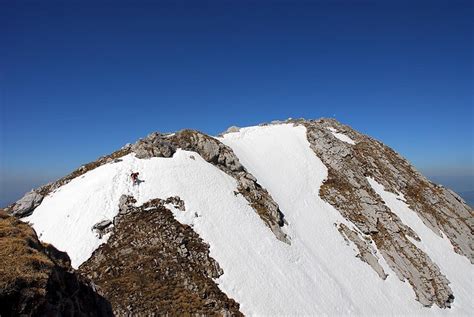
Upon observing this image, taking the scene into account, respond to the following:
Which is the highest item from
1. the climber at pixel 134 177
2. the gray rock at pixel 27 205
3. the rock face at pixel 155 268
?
the gray rock at pixel 27 205

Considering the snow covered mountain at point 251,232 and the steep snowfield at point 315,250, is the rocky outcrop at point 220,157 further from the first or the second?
the steep snowfield at point 315,250

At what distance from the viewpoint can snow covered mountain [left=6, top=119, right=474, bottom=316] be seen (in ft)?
92.3

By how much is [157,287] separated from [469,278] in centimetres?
4283

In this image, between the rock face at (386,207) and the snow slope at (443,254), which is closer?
the rock face at (386,207)

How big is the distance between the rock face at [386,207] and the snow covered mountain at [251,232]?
0.25m

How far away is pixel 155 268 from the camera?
2805 centimetres

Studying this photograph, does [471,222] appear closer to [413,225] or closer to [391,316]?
[413,225]

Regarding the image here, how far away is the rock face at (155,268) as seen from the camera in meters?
25.2

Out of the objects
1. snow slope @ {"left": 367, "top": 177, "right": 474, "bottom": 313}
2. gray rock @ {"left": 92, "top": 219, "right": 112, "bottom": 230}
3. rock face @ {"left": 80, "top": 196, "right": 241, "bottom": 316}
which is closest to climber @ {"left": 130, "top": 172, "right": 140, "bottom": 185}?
rock face @ {"left": 80, "top": 196, "right": 241, "bottom": 316}

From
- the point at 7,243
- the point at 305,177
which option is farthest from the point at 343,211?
the point at 7,243

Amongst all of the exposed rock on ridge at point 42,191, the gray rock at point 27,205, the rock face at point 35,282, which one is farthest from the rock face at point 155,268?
the gray rock at point 27,205

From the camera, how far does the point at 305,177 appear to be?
53250 mm

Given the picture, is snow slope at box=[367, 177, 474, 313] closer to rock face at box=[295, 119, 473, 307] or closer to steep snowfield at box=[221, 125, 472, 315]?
rock face at box=[295, 119, 473, 307]

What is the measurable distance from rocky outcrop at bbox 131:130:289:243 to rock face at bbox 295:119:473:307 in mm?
10712
